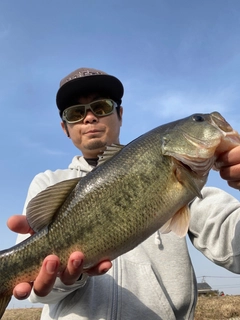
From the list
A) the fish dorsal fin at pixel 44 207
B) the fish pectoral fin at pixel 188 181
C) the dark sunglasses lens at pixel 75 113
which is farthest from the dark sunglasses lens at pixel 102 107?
the fish pectoral fin at pixel 188 181

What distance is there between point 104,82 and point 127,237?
298 centimetres

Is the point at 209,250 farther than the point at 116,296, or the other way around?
the point at 209,250

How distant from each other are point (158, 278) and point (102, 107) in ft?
7.95

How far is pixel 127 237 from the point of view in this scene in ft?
9.20

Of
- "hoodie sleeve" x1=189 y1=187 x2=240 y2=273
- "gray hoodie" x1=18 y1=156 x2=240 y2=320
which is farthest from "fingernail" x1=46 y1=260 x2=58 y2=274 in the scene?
"hoodie sleeve" x1=189 y1=187 x2=240 y2=273

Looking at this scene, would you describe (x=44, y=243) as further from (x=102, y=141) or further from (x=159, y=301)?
(x=102, y=141)

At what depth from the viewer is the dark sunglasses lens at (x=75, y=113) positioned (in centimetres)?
500

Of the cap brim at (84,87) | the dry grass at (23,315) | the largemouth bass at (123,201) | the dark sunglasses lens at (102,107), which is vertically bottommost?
the dry grass at (23,315)

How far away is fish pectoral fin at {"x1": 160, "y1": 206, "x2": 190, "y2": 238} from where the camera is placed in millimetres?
3031

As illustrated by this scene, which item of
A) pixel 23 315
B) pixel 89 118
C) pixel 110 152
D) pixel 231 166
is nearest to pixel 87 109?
pixel 89 118

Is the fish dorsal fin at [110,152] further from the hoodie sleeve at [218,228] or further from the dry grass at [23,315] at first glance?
the dry grass at [23,315]

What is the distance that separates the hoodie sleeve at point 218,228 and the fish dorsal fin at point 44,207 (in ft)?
6.50

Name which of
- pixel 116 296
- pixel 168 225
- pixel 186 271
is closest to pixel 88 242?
pixel 168 225

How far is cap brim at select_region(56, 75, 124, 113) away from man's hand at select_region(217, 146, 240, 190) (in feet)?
8.81
